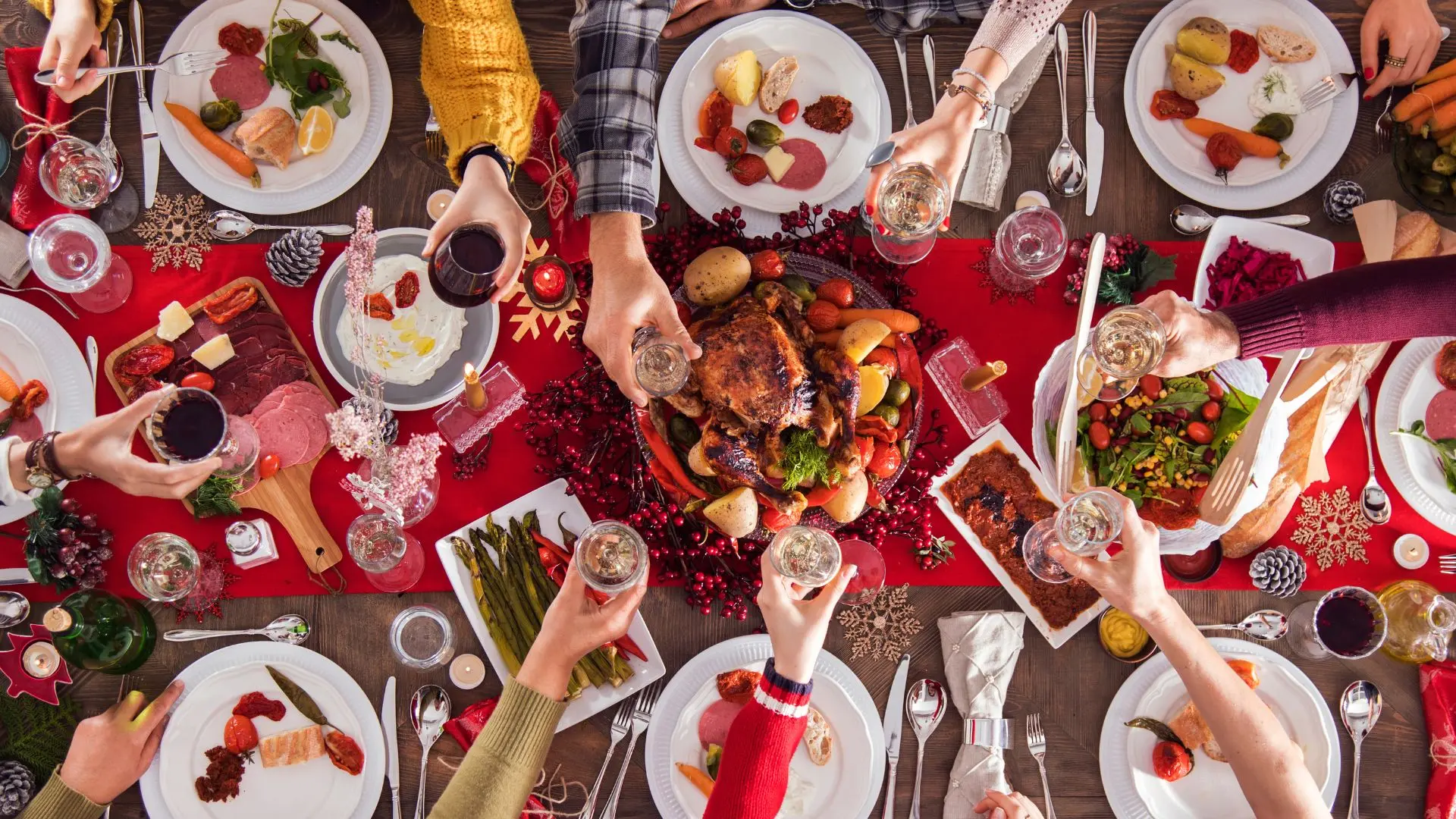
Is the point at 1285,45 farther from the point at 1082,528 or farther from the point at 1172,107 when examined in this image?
the point at 1082,528

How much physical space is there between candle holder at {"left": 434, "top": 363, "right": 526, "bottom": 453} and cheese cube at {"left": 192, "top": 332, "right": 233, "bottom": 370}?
19.9 inches

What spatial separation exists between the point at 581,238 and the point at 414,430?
636 mm

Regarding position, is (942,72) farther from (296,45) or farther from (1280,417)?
(296,45)

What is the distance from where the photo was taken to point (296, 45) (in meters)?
2.23

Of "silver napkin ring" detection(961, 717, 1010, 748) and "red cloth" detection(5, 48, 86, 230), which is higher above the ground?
"red cloth" detection(5, 48, 86, 230)

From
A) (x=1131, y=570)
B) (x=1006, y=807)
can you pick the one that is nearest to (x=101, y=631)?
(x=1006, y=807)

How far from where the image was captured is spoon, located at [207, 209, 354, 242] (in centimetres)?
226

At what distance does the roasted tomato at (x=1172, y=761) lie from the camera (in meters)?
2.24

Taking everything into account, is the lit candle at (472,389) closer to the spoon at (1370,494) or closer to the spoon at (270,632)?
the spoon at (270,632)

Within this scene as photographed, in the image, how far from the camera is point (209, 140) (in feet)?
7.36

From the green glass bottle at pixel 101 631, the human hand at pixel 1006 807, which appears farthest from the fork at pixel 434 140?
the human hand at pixel 1006 807

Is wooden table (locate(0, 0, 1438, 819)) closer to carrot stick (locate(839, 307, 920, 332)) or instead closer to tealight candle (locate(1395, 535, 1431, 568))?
tealight candle (locate(1395, 535, 1431, 568))

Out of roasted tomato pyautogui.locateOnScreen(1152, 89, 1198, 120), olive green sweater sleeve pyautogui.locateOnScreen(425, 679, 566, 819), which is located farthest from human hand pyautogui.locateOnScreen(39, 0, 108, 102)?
roasted tomato pyautogui.locateOnScreen(1152, 89, 1198, 120)

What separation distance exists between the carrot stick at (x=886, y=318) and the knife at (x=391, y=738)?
4.63 ft
